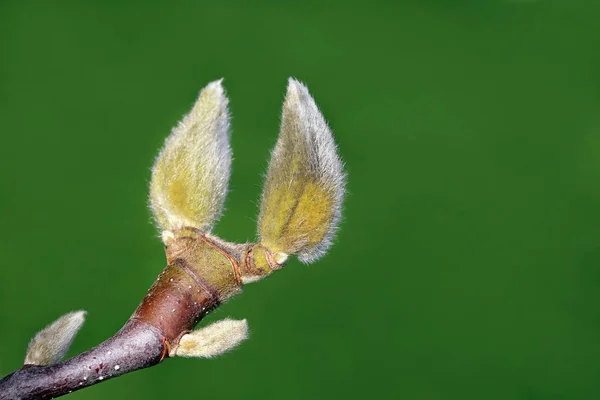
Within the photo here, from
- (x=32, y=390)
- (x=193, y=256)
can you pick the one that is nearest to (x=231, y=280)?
(x=193, y=256)

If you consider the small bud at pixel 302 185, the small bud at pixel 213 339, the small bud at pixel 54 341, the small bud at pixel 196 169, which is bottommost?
the small bud at pixel 213 339

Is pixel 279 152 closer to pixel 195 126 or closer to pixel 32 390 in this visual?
pixel 195 126

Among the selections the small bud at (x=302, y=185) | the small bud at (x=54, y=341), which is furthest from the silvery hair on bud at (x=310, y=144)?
the small bud at (x=54, y=341)

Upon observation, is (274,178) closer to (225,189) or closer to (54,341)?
(225,189)

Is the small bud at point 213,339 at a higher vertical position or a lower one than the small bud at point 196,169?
lower

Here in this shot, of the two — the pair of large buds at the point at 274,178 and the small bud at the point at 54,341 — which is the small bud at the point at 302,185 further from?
the small bud at the point at 54,341
